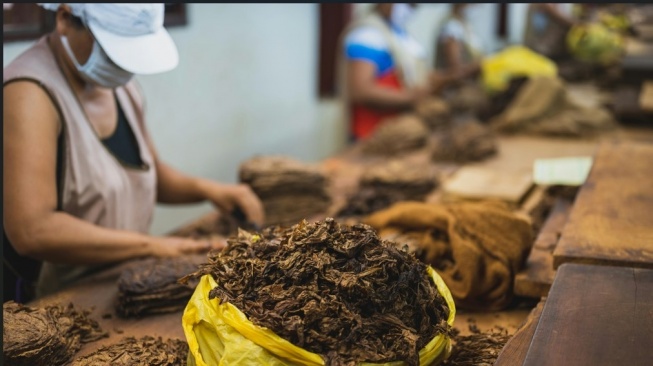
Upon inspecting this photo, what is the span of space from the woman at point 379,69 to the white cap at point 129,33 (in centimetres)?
292

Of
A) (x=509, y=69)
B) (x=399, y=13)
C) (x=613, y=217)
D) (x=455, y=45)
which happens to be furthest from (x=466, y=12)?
(x=613, y=217)

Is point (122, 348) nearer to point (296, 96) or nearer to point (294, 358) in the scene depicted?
point (294, 358)

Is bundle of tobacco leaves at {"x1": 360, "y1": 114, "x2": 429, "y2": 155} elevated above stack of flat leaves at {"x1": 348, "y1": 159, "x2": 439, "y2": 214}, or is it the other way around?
stack of flat leaves at {"x1": 348, "y1": 159, "x2": 439, "y2": 214}

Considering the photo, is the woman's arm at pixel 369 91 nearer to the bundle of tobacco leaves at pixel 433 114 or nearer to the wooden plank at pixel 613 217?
the bundle of tobacco leaves at pixel 433 114

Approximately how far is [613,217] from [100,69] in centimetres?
184

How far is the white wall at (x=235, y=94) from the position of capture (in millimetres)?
5207

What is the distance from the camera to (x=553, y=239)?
116 inches

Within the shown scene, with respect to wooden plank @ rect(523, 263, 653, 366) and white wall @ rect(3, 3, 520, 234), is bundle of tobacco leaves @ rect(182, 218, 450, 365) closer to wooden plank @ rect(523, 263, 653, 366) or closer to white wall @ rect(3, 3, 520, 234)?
wooden plank @ rect(523, 263, 653, 366)

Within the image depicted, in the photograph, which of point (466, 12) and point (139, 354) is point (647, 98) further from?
point (466, 12)

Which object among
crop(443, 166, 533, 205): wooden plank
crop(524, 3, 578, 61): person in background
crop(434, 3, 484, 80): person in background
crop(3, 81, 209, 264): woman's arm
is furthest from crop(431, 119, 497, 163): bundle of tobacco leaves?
crop(524, 3, 578, 61): person in background

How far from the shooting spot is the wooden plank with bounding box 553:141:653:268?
232 centimetres

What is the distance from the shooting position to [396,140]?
515 cm

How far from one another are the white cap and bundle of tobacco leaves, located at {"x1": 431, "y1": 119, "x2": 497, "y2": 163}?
2339mm

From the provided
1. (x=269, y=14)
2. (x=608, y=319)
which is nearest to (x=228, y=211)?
(x=608, y=319)
